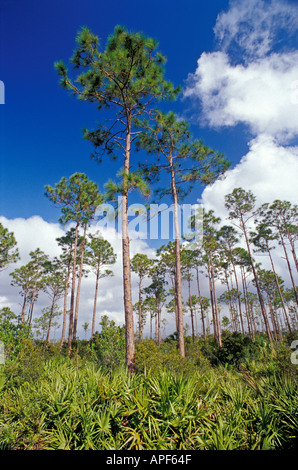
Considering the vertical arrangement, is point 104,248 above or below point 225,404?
above

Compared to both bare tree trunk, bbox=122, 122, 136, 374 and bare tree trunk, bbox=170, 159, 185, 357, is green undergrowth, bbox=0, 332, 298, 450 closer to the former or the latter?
bare tree trunk, bbox=122, 122, 136, 374

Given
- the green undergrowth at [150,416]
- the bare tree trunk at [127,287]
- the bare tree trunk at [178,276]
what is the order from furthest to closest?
the bare tree trunk at [178,276]
the bare tree trunk at [127,287]
the green undergrowth at [150,416]

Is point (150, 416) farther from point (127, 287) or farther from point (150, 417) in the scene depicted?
point (127, 287)

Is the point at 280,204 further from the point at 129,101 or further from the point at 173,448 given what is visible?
the point at 173,448

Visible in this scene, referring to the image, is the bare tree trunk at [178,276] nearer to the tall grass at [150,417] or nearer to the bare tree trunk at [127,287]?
the bare tree trunk at [127,287]

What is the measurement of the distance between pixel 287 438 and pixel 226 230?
1024 inches

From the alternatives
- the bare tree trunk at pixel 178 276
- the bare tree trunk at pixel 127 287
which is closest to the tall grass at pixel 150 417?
the bare tree trunk at pixel 127 287

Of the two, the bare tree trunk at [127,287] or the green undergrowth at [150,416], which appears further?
the bare tree trunk at [127,287]

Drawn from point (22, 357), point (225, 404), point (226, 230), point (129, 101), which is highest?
point (226, 230)

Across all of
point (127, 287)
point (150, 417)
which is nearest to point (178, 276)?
point (127, 287)

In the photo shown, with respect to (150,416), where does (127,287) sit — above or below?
above

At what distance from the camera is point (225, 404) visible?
4539mm

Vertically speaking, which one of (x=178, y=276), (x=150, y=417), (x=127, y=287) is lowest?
(x=150, y=417)
